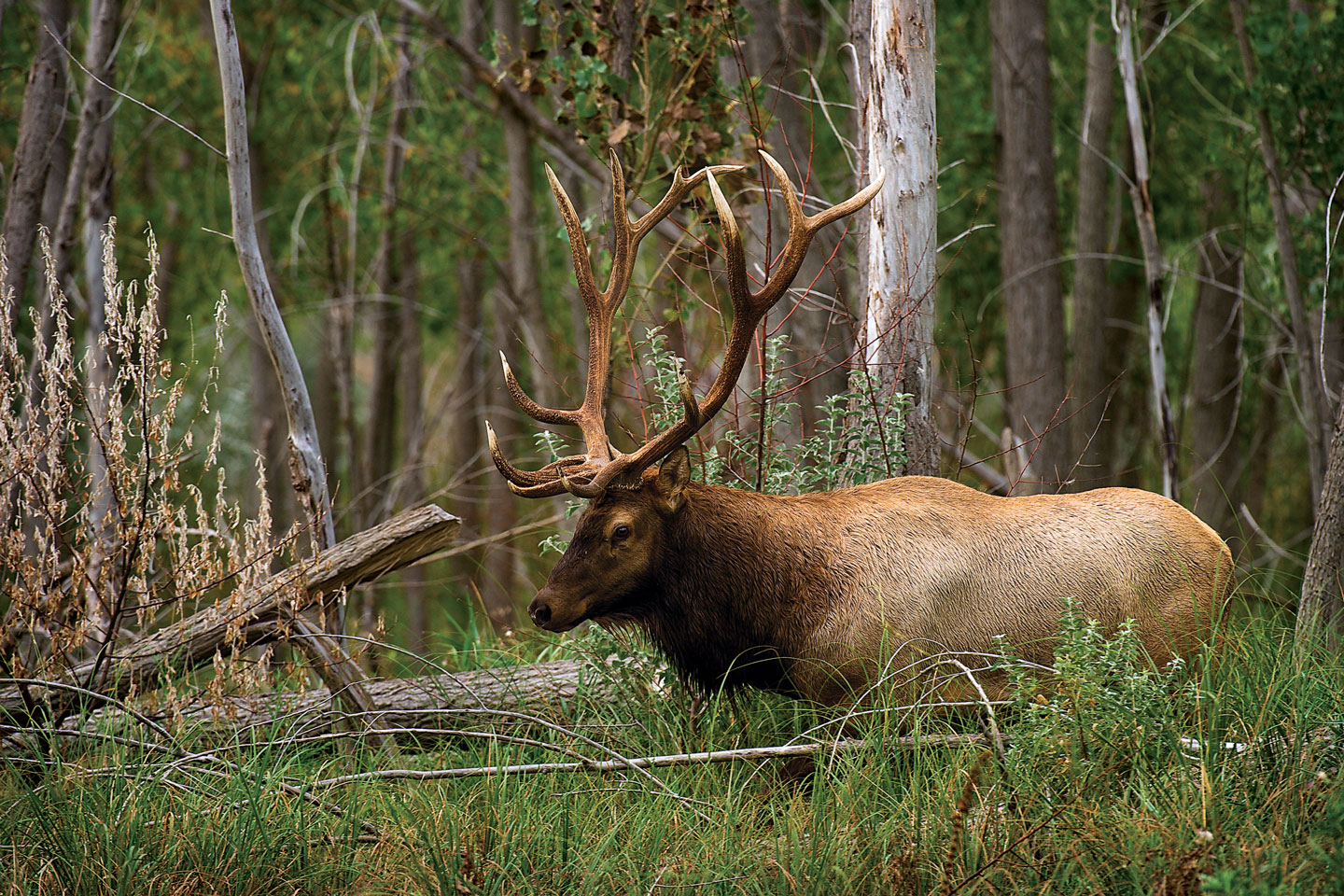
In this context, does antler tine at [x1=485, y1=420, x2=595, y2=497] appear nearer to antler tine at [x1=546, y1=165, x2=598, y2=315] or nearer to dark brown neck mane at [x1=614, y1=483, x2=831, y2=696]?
dark brown neck mane at [x1=614, y1=483, x2=831, y2=696]

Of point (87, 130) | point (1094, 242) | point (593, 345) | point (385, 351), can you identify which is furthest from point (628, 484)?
point (385, 351)

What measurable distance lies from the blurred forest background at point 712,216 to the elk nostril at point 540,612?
0.87m

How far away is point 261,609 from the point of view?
4582 millimetres

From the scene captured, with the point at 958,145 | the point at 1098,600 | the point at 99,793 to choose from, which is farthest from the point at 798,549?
the point at 958,145

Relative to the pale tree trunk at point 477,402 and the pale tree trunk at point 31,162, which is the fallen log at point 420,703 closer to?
the pale tree trunk at point 31,162

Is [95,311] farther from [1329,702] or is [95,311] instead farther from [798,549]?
[1329,702]

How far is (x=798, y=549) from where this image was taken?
13.5ft

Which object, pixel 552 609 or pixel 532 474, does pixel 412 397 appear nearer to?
pixel 532 474

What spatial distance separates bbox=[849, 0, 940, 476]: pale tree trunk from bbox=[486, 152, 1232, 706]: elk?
90 centimetres

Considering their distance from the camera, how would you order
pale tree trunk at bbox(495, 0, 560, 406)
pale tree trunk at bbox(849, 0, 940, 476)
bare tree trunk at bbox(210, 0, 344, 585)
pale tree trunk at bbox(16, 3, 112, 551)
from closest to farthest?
1. bare tree trunk at bbox(210, 0, 344, 585)
2. pale tree trunk at bbox(849, 0, 940, 476)
3. pale tree trunk at bbox(16, 3, 112, 551)
4. pale tree trunk at bbox(495, 0, 560, 406)

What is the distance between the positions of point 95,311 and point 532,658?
4.19 meters

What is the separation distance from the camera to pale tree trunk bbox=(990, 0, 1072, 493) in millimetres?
8547

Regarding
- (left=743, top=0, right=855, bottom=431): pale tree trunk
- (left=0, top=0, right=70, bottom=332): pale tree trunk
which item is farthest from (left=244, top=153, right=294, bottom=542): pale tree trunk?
(left=743, top=0, right=855, bottom=431): pale tree trunk

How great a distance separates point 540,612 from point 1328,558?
9.78 ft
